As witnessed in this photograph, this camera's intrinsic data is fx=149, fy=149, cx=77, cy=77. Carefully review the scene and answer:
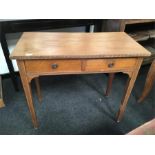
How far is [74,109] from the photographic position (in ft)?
4.61

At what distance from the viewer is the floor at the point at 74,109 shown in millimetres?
1236

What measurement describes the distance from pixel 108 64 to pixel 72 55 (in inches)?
9.4

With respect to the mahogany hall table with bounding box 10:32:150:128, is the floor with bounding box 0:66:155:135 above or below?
below

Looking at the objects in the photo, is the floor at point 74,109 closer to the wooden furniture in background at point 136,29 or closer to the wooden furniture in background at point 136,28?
the wooden furniture in background at point 136,29

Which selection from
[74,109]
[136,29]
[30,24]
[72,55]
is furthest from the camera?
[136,29]

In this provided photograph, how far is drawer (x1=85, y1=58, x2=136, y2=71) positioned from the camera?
87 cm

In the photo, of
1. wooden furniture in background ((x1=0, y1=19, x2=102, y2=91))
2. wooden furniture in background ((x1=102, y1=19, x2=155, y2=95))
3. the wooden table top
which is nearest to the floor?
wooden furniture in background ((x1=102, y1=19, x2=155, y2=95))

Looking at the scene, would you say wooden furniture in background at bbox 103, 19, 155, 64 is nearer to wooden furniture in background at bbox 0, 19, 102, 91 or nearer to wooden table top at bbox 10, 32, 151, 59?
wooden furniture in background at bbox 0, 19, 102, 91

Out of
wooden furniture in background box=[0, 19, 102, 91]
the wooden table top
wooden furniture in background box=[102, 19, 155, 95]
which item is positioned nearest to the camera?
the wooden table top

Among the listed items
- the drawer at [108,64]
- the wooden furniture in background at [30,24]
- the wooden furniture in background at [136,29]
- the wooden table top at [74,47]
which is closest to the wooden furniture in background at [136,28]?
the wooden furniture in background at [136,29]

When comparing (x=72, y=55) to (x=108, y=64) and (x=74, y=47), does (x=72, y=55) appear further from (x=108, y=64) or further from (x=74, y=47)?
(x=108, y=64)

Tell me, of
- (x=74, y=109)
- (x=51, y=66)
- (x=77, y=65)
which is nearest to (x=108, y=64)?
(x=77, y=65)
